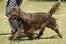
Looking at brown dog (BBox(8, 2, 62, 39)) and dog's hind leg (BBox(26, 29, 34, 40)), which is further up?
brown dog (BBox(8, 2, 62, 39))

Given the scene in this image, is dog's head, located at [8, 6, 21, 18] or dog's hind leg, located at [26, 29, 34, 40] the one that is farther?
dog's hind leg, located at [26, 29, 34, 40]

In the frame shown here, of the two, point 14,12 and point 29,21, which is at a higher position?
point 14,12

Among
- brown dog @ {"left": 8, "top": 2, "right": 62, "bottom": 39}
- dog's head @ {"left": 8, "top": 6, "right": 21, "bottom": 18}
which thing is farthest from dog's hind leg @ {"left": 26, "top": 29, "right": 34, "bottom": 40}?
dog's head @ {"left": 8, "top": 6, "right": 21, "bottom": 18}

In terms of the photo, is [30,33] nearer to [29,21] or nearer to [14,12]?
[29,21]

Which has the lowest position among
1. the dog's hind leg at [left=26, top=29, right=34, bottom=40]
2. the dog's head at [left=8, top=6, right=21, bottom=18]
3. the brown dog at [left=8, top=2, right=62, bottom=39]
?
the dog's hind leg at [left=26, top=29, right=34, bottom=40]

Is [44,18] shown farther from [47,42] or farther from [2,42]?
[2,42]

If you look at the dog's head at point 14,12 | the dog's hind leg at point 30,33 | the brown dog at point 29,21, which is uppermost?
the dog's head at point 14,12

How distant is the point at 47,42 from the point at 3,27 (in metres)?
3.77

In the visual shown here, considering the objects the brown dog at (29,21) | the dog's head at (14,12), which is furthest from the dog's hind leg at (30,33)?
the dog's head at (14,12)

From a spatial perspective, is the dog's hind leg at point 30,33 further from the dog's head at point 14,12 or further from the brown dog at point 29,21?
the dog's head at point 14,12

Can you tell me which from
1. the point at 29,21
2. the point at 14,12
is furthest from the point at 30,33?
the point at 14,12

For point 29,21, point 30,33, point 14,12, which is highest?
point 14,12

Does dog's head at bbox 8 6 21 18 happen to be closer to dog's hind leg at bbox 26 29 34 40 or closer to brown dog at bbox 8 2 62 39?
brown dog at bbox 8 2 62 39

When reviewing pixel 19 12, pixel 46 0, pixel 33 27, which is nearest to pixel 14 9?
pixel 19 12
